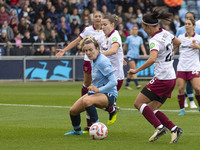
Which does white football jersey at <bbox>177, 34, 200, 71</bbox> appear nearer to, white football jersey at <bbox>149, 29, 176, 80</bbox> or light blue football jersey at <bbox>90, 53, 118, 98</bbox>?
white football jersey at <bbox>149, 29, 176, 80</bbox>

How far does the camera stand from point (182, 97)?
12.5m

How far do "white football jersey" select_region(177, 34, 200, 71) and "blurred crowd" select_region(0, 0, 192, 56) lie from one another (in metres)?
13.3

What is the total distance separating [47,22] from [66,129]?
680 inches

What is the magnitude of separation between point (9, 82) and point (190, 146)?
17857 mm

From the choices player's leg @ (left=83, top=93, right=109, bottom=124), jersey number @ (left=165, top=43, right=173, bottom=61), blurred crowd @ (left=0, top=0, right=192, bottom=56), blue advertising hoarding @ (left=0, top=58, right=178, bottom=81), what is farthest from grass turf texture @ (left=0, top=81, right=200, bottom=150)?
blurred crowd @ (left=0, top=0, right=192, bottom=56)

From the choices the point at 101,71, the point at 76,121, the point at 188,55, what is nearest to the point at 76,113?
the point at 76,121

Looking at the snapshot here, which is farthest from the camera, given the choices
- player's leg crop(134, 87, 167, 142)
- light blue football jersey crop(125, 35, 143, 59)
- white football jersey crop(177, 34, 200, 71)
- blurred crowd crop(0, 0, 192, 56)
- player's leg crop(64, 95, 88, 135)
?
blurred crowd crop(0, 0, 192, 56)

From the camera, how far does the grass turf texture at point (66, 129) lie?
7918 millimetres

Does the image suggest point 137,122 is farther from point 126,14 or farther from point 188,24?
point 126,14

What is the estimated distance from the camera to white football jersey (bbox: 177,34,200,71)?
12.5m

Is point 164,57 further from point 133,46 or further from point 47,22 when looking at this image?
point 47,22

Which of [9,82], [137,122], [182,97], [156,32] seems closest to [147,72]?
[9,82]

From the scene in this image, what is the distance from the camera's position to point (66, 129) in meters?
9.84

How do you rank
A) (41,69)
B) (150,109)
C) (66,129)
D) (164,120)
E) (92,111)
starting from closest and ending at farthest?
(150,109)
(164,120)
(92,111)
(66,129)
(41,69)
